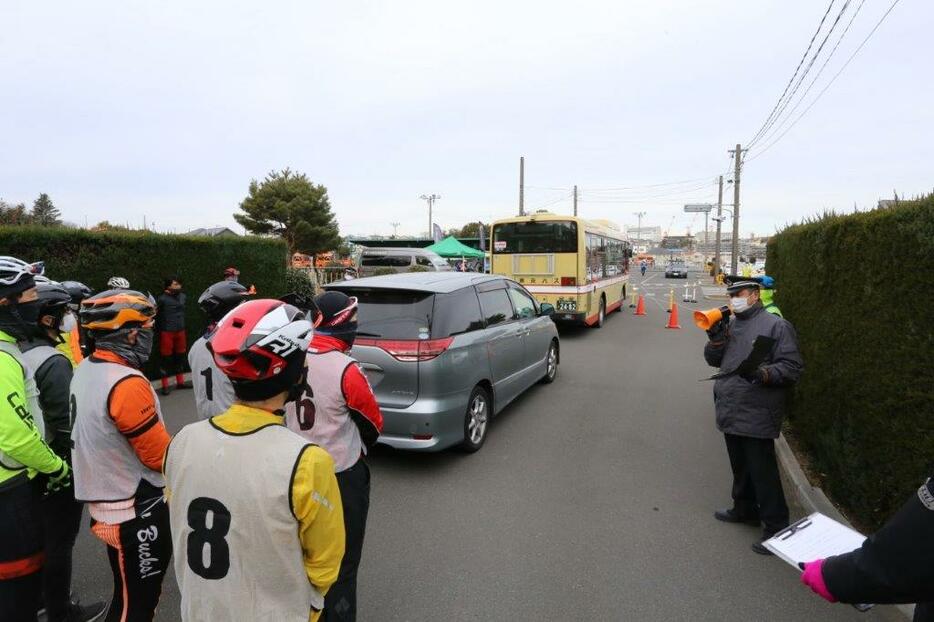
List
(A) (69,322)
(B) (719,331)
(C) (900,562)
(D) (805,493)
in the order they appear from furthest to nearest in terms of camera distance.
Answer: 1. (A) (69,322)
2. (D) (805,493)
3. (B) (719,331)
4. (C) (900,562)

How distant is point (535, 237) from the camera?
13289mm

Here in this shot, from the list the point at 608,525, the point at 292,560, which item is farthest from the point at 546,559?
the point at 292,560

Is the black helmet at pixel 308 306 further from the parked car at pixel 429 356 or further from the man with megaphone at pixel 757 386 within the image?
the man with megaphone at pixel 757 386

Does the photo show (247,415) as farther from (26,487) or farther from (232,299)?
(232,299)

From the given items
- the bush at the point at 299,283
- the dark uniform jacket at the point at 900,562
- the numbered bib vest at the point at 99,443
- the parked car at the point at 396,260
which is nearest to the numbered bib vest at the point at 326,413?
the numbered bib vest at the point at 99,443

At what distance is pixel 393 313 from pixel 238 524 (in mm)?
3578

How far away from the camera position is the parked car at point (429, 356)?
15.6 feet

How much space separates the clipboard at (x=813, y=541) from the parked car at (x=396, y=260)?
19.7 meters

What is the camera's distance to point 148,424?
2.28 m

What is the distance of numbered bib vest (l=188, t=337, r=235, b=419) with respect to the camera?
3.21 meters

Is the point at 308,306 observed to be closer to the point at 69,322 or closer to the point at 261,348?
the point at 261,348

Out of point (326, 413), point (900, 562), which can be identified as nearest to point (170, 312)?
point (326, 413)

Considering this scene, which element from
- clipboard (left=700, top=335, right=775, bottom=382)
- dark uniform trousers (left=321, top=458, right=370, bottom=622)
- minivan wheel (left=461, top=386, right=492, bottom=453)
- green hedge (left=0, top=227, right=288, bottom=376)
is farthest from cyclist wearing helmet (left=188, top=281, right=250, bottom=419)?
green hedge (left=0, top=227, right=288, bottom=376)

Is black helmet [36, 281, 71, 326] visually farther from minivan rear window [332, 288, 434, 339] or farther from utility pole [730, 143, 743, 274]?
utility pole [730, 143, 743, 274]
